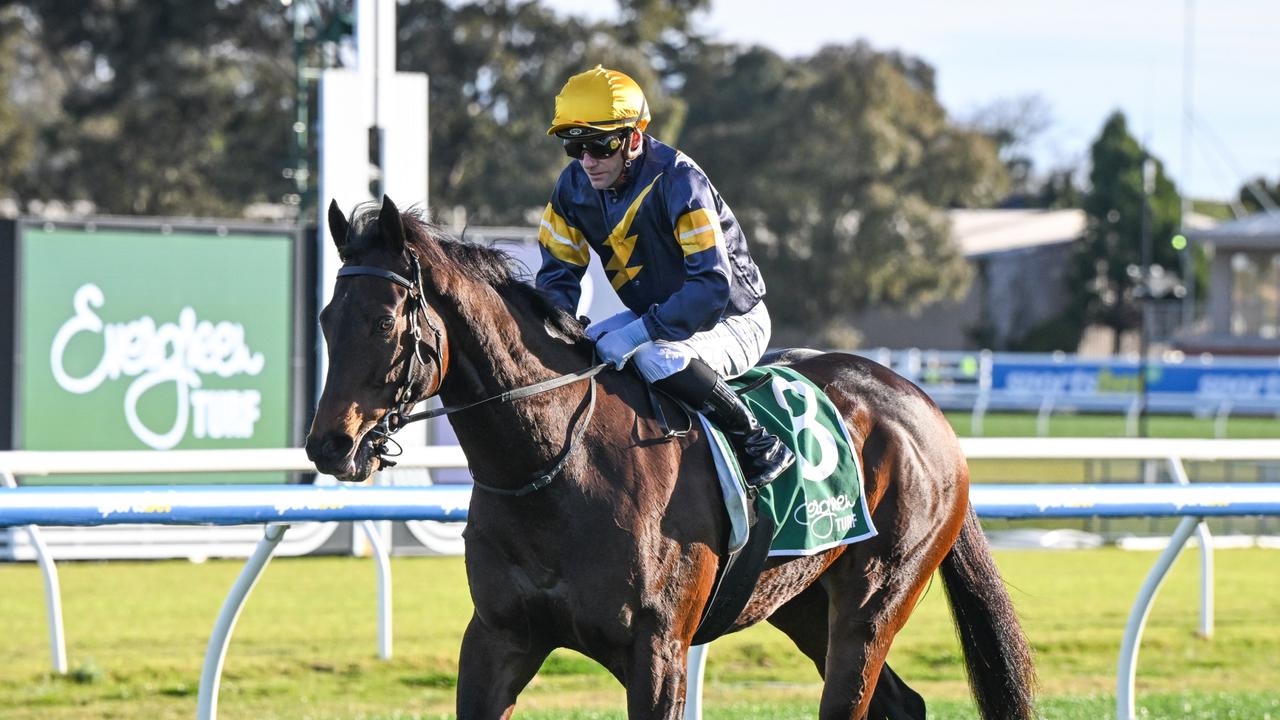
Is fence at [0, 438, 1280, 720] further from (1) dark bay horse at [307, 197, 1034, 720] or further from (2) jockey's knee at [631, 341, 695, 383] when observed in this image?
(2) jockey's knee at [631, 341, 695, 383]

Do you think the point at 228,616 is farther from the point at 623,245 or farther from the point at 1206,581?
the point at 1206,581

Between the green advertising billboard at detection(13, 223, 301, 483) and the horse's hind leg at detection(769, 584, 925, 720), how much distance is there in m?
6.11

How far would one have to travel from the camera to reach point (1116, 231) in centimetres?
4444

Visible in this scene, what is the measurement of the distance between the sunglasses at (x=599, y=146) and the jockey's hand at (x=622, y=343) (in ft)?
1.29

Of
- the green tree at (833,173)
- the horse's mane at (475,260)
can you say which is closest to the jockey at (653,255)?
the horse's mane at (475,260)

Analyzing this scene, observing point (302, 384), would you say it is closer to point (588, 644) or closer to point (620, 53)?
point (588, 644)

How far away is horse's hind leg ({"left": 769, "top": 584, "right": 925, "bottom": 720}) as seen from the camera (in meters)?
4.47

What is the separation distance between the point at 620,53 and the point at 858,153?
7.10 m

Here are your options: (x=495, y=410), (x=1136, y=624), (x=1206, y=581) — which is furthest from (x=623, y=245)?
(x=1206, y=581)

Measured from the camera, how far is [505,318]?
140 inches

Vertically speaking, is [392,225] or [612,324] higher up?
[392,225]

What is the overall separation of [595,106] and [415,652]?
426 centimetres

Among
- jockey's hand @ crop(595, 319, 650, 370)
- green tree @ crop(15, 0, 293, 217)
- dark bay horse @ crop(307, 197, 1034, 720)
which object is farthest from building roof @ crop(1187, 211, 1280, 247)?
jockey's hand @ crop(595, 319, 650, 370)

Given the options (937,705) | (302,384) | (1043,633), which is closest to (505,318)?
(937,705)
